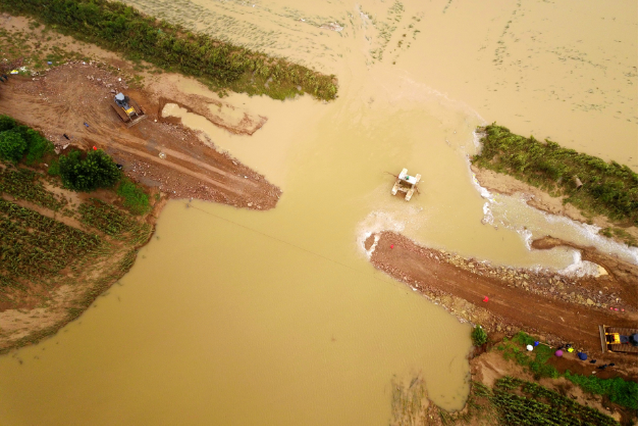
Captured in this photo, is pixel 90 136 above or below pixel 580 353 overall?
below

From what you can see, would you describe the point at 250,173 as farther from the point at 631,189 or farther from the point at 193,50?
the point at 631,189

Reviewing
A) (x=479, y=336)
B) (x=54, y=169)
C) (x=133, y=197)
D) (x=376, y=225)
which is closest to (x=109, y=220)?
A: (x=133, y=197)

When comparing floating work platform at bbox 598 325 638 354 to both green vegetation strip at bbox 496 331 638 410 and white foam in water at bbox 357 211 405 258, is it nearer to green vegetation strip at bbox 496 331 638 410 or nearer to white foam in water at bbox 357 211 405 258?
green vegetation strip at bbox 496 331 638 410

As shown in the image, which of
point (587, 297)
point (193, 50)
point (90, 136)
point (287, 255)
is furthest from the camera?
point (193, 50)

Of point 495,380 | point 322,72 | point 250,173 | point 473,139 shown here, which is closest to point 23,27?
point 250,173

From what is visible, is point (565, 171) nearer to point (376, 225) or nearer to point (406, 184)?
point (406, 184)

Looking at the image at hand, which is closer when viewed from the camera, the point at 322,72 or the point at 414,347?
the point at 414,347

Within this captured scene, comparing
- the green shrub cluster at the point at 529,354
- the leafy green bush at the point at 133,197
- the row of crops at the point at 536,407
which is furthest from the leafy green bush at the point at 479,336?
the leafy green bush at the point at 133,197
